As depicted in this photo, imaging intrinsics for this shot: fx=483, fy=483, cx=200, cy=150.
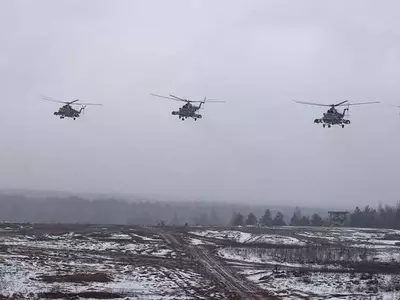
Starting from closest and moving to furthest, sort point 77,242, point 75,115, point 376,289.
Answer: point 376,289
point 75,115
point 77,242

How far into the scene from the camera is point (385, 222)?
119 m

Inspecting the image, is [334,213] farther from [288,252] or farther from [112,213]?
[112,213]

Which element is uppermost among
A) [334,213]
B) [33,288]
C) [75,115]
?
[75,115]

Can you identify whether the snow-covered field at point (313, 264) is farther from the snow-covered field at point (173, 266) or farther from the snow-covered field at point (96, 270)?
the snow-covered field at point (96, 270)

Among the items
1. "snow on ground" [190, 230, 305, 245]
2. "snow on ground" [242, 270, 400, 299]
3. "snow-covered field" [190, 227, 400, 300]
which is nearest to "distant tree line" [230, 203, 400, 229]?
"snow on ground" [190, 230, 305, 245]

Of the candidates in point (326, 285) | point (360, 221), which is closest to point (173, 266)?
point (326, 285)

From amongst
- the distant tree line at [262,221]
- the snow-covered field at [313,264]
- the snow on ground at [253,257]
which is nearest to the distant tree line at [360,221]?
the distant tree line at [262,221]

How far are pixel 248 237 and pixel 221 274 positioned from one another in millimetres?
35946

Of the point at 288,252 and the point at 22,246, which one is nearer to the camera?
the point at 22,246

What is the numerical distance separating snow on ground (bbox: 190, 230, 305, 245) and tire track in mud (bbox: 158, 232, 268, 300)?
45.9ft

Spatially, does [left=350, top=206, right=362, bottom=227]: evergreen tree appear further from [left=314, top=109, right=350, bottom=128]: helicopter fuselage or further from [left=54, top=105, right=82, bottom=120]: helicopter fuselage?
[left=54, top=105, right=82, bottom=120]: helicopter fuselage

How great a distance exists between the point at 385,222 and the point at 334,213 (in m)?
13.3

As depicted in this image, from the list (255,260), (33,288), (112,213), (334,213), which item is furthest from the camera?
(112,213)

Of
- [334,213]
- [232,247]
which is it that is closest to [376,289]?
[232,247]
